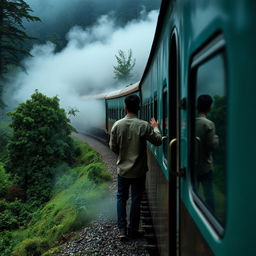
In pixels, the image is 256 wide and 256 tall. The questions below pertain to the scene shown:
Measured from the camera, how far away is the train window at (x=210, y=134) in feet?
4.79

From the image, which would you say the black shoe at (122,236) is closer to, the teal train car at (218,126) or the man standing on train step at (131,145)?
the man standing on train step at (131,145)

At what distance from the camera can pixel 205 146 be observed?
1804mm

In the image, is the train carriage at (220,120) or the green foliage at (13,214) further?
the green foliage at (13,214)

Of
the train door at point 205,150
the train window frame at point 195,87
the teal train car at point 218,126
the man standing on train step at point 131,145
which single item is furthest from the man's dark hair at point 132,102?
the train window frame at point 195,87

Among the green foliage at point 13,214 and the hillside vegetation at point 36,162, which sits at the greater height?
the hillside vegetation at point 36,162

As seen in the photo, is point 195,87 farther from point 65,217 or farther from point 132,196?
point 65,217

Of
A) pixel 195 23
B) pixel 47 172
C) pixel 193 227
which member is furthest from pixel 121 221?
pixel 47 172

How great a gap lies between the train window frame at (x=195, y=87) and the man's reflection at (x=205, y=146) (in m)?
0.07

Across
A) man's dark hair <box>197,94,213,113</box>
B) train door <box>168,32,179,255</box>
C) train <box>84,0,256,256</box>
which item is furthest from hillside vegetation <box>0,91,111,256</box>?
man's dark hair <box>197,94,213,113</box>

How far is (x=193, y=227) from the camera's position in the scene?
209 cm

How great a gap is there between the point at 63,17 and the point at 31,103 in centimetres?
9899

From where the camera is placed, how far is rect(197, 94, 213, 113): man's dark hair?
168 centimetres

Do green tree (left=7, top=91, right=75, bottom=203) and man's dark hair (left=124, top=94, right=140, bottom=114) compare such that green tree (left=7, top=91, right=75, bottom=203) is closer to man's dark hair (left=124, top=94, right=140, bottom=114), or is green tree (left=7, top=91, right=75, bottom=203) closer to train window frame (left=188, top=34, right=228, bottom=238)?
man's dark hair (left=124, top=94, right=140, bottom=114)

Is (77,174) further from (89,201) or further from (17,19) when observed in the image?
(17,19)
